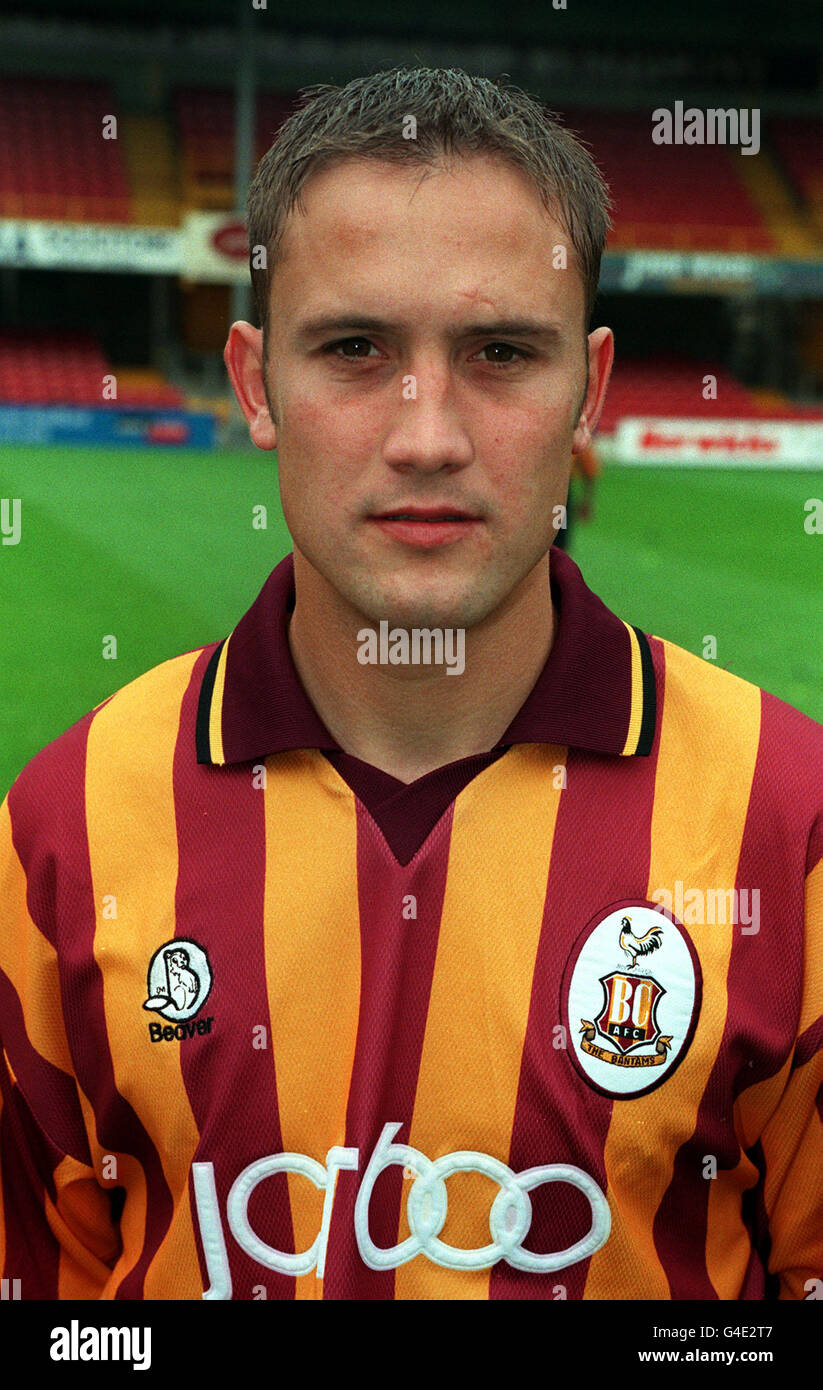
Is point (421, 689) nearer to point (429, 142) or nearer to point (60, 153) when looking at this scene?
point (429, 142)

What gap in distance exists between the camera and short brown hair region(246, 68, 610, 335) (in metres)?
1.47

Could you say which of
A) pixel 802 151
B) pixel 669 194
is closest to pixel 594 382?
pixel 669 194

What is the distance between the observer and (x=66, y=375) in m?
18.8

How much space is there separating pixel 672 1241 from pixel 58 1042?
708mm

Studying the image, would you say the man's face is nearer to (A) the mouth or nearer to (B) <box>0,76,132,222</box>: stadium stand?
(A) the mouth

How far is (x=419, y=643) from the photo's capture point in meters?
1.58

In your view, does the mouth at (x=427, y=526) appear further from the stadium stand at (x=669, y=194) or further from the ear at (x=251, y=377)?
the stadium stand at (x=669, y=194)

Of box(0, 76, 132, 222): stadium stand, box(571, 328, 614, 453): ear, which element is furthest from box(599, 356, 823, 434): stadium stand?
box(571, 328, 614, 453): ear

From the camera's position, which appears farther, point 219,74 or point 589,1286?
point 219,74

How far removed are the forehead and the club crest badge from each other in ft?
2.17

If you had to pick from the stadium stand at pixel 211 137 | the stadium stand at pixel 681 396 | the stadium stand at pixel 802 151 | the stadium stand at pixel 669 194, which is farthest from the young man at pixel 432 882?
the stadium stand at pixel 802 151

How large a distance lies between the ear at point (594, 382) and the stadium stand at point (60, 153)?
61.4ft

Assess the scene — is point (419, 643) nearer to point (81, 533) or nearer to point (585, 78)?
point (81, 533)

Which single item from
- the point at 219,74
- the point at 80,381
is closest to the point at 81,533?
the point at 80,381
